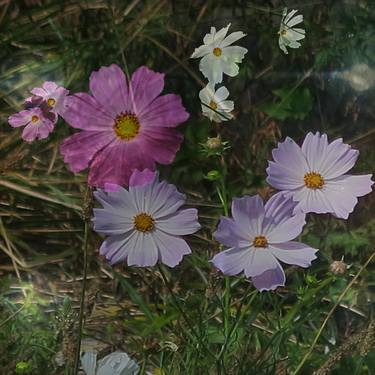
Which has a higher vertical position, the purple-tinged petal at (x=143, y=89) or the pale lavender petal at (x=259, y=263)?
the purple-tinged petal at (x=143, y=89)

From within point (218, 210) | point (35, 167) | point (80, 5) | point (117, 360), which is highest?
point (80, 5)

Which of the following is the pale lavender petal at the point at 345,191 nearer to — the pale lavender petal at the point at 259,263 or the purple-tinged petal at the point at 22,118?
the pale lavender petal at the point at 259,263

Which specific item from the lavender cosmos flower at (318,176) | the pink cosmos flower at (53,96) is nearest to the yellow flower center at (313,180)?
the lavender cosmos flower at (318,176)

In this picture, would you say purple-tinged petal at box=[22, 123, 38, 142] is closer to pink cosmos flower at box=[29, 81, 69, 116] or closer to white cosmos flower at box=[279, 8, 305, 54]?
pink cosmos flower at box=[29, 81, 69, 116]

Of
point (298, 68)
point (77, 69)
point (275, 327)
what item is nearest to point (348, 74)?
point (298, 68)

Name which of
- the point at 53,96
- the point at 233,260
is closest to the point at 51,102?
the point at 53,96

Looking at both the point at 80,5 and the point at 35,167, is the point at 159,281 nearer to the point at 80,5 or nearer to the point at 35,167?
the point at 35,167

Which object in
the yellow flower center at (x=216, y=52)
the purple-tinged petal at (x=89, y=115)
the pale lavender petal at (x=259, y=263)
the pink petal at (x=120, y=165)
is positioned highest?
the yellow flower center at (x=216, y=52)
